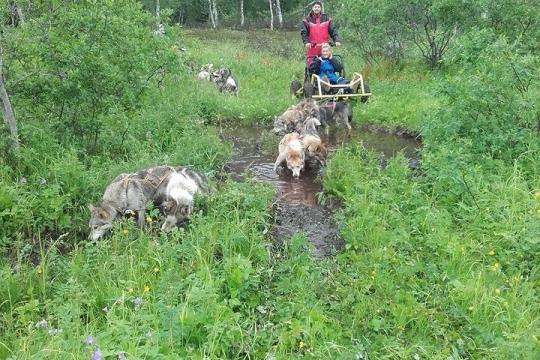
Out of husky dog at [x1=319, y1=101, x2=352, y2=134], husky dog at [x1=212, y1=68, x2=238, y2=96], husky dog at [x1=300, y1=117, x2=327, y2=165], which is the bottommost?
husky dog at [x1=300, y1=117, x2=327, y2=165]

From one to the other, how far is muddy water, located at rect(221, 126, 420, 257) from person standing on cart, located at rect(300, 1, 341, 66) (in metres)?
2.41

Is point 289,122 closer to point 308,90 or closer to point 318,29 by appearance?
point 308,90

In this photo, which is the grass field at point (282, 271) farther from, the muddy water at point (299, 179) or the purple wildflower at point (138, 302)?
the muddy water at point (299, 179)

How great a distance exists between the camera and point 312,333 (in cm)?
390

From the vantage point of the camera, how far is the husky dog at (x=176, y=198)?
5.74 meters

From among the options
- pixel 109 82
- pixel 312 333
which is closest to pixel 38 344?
pixel 312 333

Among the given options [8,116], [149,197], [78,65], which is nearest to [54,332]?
[149,197]

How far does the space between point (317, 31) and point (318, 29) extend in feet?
0.17

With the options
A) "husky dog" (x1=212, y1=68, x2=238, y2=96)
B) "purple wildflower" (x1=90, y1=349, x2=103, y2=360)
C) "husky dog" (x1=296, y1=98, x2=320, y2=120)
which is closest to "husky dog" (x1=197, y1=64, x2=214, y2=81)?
"husky dog" (x1=212, y1=68, x2=238, y2=96)

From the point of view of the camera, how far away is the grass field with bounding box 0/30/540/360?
12.3 feet

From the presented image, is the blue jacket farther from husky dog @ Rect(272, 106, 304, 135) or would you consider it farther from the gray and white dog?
the gray and white dog

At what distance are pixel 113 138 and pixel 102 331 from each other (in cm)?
444

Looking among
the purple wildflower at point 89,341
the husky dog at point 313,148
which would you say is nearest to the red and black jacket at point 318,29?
the husky dog at point 313,148

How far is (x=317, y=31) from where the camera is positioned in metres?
12.2
